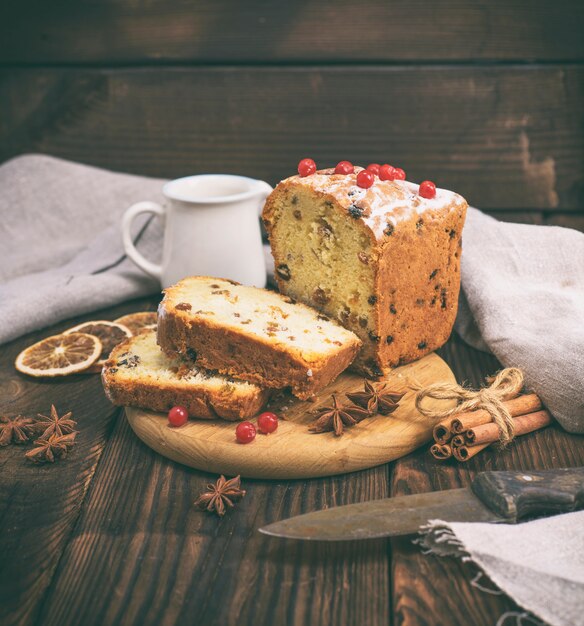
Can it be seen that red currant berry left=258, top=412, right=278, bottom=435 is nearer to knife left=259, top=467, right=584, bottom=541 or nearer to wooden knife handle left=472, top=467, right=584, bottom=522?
knife left=259, top=467, right=584, bottom=541

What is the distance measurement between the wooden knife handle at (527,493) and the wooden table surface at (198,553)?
197mm

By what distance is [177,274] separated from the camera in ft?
10.5

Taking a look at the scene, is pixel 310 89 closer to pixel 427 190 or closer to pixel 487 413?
pixel 427 190

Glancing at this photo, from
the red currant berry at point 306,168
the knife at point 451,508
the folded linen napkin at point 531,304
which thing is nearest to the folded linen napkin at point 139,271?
the folded linen napkin at point 531,304

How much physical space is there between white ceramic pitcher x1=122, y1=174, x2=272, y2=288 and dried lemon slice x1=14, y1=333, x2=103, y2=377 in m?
0.50

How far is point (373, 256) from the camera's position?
248 centimetres

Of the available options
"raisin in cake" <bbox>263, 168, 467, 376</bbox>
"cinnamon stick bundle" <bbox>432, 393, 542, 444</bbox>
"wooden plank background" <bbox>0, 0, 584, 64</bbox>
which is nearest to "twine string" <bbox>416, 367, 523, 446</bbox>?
"cinnamon stick bundle" <bbox>432, 393, 542, 444</bbox>

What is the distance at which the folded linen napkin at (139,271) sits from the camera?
2551 millimetres

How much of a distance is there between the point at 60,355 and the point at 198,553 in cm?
126

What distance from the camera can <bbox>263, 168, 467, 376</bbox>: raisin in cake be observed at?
251 cm

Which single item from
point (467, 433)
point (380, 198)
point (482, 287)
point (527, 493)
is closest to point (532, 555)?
point (527, 493)

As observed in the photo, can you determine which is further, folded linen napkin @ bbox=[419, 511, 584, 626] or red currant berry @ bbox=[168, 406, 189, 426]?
red currant berry @ bbox=[168, 406, 189, 426]

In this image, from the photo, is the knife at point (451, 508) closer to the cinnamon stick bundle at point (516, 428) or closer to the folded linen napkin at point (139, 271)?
the cinnamon stick bundle at point (516, 428)

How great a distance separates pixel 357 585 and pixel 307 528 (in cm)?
18
